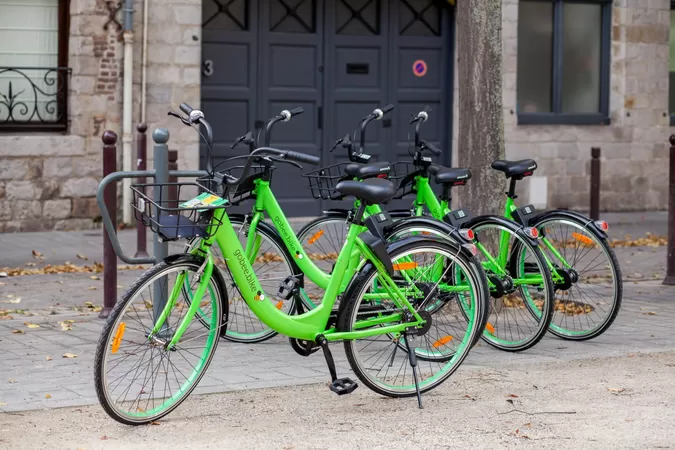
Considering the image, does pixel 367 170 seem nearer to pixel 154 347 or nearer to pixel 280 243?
pixel 280 243

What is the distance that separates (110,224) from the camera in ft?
23.3

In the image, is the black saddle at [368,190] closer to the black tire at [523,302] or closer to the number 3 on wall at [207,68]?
the black tire at [523,302]

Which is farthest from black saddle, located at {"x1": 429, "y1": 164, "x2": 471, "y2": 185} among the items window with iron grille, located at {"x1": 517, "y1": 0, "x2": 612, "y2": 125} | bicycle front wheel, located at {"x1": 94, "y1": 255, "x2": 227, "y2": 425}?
window with iron grille, located at {"x1": 517, "y1": 0, "x2": 612, "y2": 125}

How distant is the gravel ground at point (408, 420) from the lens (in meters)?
5.49

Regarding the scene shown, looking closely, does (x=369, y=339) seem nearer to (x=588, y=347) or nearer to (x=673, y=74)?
(x=588, y=347)

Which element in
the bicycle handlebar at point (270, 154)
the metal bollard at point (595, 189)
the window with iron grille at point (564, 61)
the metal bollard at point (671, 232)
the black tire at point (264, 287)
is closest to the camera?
the bicycle handlebar at point (270, 154)

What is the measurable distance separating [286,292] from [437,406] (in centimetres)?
111

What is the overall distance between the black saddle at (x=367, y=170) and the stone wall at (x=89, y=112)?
275 inches

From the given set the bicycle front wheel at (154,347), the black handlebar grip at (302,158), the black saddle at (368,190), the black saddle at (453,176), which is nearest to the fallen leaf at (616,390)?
the black saddle at (368,190)

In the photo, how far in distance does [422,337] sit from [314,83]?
8790mm

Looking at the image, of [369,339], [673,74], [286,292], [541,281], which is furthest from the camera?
[673,74]

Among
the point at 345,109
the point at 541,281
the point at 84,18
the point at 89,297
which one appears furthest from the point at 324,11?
the point at 541,281

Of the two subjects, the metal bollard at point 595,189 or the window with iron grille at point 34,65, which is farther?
the metal bollard at point 595,189

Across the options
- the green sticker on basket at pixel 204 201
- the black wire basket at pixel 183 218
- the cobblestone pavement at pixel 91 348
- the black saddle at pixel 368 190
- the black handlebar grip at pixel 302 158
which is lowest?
the cobblestone pavement at pixel 91 348
